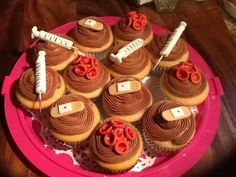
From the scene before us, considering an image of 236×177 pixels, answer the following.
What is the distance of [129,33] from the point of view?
1.60 m

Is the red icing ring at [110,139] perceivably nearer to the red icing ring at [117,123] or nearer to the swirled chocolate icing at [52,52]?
the red icing ring at [117,123]

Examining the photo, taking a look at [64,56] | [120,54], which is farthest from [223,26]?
[64,56]

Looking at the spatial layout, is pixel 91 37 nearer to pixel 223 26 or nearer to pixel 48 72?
pixel 48 72

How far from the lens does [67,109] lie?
4.34 ft

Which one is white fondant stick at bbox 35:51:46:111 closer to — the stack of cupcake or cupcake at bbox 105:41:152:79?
the stack of cupcake

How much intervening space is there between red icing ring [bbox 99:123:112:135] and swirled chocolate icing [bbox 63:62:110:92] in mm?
202

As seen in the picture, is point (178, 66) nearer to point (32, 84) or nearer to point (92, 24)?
point (92, 24)

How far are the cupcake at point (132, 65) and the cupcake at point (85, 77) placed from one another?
6 centimetres

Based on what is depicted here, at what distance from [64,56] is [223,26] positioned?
795mm

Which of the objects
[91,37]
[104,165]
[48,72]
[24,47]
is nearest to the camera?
[104,165]

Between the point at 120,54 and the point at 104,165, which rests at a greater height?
the point at 120,54

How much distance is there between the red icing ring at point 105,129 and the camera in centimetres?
128

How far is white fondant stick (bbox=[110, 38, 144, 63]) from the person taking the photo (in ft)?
4.77

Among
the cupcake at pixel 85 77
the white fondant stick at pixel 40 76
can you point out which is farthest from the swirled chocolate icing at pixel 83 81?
the white fondant stick at pixel 40 76
